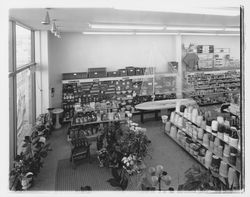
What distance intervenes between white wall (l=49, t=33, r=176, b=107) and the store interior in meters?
0.03

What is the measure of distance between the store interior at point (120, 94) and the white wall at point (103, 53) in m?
0.03

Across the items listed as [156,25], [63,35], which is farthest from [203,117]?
[63,35]

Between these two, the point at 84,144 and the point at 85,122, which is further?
the point at 85,122

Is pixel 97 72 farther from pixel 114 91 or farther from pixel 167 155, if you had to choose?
pixel 167 155

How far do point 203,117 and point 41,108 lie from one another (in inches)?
170

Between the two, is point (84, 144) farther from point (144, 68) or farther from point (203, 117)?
point (144, 68)

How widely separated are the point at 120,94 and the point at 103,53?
151 centimetres

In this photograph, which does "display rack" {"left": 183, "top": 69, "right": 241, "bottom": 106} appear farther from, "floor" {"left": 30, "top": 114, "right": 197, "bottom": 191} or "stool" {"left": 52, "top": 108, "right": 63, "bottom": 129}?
"stool" {"left": 52, "top": 108, "right": 63, "bottom": 129}

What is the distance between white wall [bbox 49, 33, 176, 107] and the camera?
713 cm

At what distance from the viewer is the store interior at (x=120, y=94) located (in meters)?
4.30

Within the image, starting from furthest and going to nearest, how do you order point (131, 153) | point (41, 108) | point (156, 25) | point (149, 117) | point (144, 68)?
point (144, 68)
point (149, 117)
point (41, 108)
point (156, 25)
point (131, 153)

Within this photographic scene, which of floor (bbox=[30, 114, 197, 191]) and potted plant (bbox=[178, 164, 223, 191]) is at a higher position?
potted plant (bbox=[178, 164, 223, 191])

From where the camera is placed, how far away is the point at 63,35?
23.4 ft

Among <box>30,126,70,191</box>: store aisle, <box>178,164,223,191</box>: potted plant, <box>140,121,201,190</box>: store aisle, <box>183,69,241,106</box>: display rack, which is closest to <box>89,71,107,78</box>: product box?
<box>30,126,70,191</box>: store aisle
